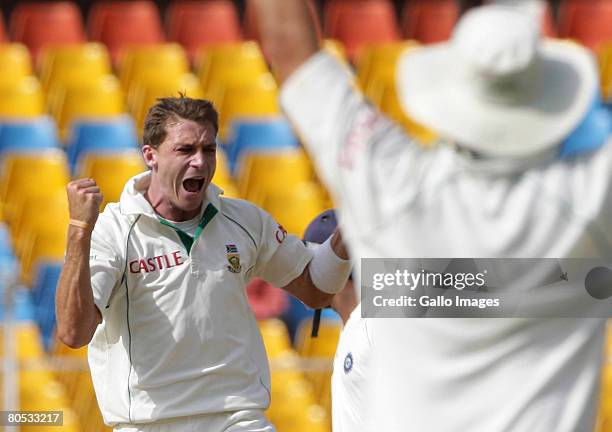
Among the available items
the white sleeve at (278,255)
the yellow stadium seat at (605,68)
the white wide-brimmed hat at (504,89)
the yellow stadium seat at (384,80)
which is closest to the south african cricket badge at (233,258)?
the white sleeve at (278,255)

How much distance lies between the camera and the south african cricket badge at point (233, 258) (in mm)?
4461

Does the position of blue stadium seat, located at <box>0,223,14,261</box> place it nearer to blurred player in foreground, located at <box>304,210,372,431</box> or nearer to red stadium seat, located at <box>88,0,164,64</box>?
red stadium seat, located at <box>88,0,164,64</box>

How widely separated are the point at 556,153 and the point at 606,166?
3.9 inches

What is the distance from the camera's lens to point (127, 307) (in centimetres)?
429

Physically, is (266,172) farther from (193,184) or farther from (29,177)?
(193,184)

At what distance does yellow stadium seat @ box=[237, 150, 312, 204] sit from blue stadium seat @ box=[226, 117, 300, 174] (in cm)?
27

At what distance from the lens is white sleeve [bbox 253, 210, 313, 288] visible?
15.3ft

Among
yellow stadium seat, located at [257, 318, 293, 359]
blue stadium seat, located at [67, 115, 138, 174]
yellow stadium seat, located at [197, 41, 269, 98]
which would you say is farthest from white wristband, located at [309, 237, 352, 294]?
yellow stadium seat, located at [197, 41, 269, 98]

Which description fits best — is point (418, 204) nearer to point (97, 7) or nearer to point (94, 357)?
point (94, 357)

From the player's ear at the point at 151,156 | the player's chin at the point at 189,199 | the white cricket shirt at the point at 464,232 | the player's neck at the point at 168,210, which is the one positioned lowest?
the player's neck at the point at 168,210

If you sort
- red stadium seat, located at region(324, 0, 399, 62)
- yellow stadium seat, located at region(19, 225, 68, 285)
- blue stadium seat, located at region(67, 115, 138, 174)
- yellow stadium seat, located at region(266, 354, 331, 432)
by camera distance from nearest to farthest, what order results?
yellow stadium seat, located at region(266, 354, 331, 432) < yellow stadium seat, located at region(19, 225, 68, 285) < blue stadium seat, located at region(67, 115, 138, 174) < red stadium seat, located at region(324, 0, 399, 62)

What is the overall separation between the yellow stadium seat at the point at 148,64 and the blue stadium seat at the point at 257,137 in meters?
0.90

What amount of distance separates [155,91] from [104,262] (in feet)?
21.6

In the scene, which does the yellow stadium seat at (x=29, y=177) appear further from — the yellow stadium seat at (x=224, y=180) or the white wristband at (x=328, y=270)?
the white wristband at (x=328, y=270)
